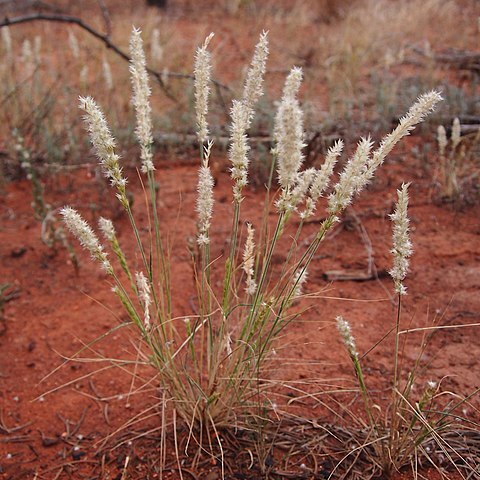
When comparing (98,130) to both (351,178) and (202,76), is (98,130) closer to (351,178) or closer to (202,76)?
(202,76)

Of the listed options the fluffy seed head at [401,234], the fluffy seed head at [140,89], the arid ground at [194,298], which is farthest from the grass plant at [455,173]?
the fluffy seed head at [140,89]

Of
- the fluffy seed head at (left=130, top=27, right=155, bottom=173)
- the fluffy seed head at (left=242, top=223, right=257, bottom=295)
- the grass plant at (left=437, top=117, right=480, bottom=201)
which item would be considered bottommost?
the grass plant at (left=437, top=117, right=480, bottom=201)

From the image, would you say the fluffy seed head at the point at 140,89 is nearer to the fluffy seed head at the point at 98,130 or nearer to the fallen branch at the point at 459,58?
the fluffy seed head at the point at 98,130

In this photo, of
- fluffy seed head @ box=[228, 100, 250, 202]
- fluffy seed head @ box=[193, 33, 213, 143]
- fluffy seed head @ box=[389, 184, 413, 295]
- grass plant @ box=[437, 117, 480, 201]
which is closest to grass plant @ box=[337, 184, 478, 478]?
fluffy seed head @ box=[389, 184, 413, 295]

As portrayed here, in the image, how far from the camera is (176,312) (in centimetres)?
287

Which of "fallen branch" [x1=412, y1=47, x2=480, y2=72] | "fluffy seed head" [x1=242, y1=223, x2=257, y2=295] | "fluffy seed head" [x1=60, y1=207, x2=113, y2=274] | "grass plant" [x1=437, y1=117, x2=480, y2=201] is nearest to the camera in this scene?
"fluffy seed head" [x1=60, y1=207, x2=113, y2=274]

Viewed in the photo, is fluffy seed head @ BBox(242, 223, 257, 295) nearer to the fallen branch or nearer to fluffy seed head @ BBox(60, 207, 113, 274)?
fluffy seed head @ BBox(60, 207, 113, 274)

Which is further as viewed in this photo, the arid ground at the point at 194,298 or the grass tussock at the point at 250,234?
the arid ground at the point at 194,298

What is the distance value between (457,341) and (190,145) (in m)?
2.74

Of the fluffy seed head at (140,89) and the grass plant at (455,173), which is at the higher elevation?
the fluffy seed head at (140,89)

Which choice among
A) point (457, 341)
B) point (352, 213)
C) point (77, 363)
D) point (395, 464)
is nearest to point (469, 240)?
point (352, 213)

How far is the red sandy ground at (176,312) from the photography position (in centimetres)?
221

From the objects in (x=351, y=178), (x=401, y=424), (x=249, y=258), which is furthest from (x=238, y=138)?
(x=401, y=424)

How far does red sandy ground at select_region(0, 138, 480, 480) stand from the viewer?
2211mm
